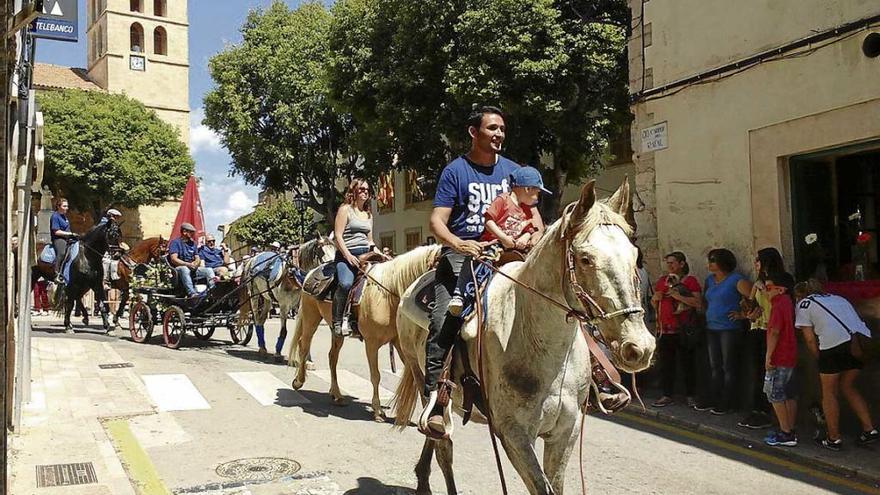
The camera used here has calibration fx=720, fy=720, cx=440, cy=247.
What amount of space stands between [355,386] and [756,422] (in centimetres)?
499

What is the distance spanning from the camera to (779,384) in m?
7.03

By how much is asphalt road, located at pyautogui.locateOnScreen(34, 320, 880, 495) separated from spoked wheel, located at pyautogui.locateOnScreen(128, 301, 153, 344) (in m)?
4.14

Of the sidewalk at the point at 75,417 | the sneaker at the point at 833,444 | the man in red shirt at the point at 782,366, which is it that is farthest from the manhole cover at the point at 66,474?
the sneaker at the point at 833,444

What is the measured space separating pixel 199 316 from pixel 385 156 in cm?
1114

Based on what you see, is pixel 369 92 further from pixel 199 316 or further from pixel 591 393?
pixel 591 393

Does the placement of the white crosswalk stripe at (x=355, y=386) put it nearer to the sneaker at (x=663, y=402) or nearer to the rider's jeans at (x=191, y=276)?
the sneaker at (x=663, y=402)

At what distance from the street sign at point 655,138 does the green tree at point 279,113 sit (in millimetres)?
20870

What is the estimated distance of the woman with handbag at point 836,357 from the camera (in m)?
6.75

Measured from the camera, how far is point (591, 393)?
173 inches

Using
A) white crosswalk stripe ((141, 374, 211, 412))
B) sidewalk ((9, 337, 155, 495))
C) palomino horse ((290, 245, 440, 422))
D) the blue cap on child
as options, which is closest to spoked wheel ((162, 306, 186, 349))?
sidewalk ((9, 337, 155, 495))

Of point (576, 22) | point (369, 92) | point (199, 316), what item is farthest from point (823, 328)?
point (369, 92)

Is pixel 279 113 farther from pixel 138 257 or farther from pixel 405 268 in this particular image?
pixel 405 268

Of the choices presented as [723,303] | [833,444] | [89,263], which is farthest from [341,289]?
[89,263]

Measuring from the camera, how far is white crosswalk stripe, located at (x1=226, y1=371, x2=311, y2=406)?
28.6ft
